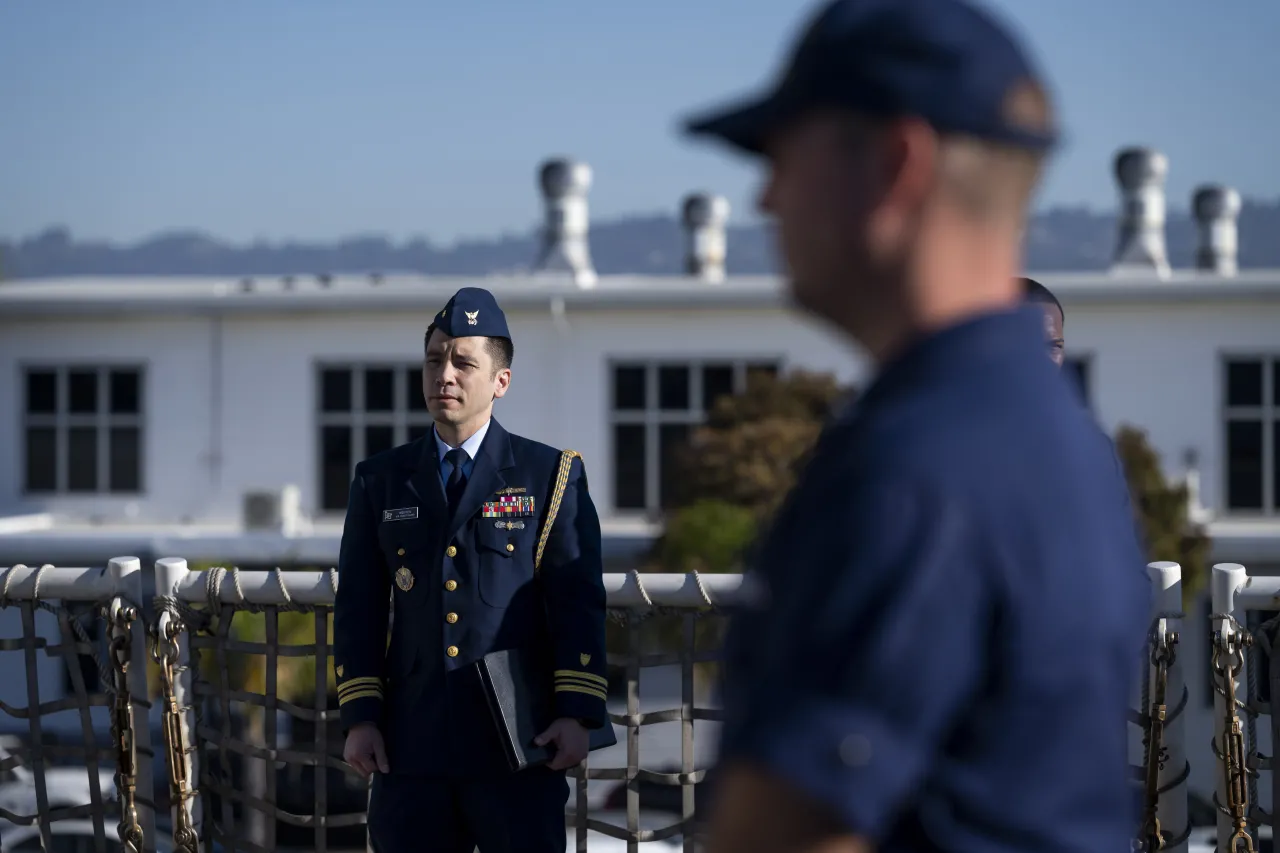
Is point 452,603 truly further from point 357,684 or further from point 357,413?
point 357,413

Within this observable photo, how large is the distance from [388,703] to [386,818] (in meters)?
0.27

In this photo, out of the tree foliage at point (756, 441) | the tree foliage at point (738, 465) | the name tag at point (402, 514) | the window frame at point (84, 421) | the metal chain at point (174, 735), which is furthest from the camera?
the window frame at point (84, 421)

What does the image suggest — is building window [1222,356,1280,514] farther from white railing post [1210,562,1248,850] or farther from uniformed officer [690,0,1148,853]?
uniformed officer [690,0,1148,853]

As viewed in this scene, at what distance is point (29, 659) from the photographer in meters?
4.73

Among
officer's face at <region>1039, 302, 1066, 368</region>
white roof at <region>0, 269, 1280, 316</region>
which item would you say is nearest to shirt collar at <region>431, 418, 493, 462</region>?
officer's face at <region>1039, 302, 1066, 368</region>

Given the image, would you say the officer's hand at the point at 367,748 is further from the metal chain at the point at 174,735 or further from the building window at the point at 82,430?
the building window at the point at 82,430

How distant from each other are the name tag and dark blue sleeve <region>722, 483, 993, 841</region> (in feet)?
8.73

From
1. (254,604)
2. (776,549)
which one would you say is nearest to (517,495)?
(254,604)

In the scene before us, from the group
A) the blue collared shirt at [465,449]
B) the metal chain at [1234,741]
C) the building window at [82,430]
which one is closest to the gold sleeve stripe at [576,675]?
the blue collared shirt at [465,449]

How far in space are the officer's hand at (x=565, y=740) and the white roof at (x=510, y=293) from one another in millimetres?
22950

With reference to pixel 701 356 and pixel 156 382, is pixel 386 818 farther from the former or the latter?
pixel 156 382

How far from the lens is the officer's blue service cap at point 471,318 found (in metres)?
3.98

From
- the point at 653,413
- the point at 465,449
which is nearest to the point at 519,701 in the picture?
the point at 465,449

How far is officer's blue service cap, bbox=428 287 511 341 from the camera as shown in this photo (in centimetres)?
398
